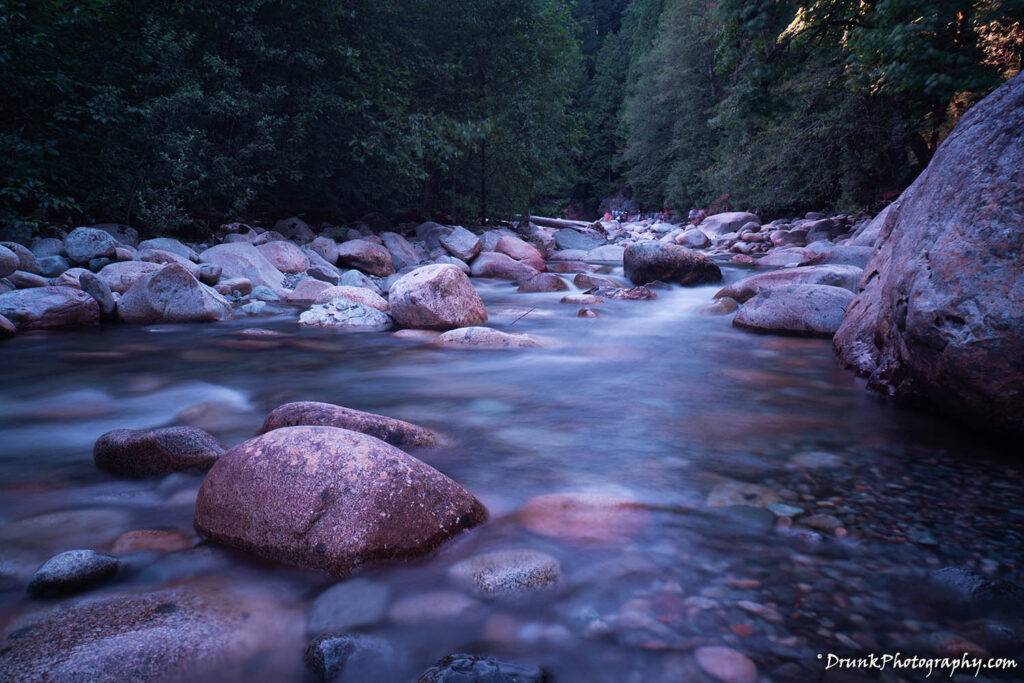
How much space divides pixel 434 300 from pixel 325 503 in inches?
201

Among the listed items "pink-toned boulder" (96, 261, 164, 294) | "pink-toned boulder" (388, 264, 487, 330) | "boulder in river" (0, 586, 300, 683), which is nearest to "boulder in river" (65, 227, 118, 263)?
"pink-toned boulder" (96, 261, 164, 294)

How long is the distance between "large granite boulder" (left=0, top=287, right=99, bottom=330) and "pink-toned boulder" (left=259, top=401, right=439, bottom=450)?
16.4ft

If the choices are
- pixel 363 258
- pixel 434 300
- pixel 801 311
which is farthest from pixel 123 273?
pixel 801 311

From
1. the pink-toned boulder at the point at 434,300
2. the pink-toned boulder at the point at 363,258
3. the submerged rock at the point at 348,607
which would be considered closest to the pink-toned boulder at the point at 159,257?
the pink-toned boulder at the point at 363,258

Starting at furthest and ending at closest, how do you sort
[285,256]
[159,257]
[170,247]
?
[285,256] → [170,247] → [159,257]

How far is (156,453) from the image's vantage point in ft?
9.52

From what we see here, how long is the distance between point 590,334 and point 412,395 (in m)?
3.21

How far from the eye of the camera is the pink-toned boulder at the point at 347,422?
3143 mm

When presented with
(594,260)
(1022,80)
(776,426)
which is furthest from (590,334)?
(594,260)

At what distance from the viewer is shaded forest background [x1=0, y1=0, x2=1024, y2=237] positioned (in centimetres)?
969

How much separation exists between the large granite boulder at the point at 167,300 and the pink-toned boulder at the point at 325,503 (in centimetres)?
571

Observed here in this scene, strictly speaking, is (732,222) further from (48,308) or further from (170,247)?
(48,308)

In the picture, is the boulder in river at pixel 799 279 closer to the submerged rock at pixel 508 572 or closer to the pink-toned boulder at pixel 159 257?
the submerged rock at pixel 508 572

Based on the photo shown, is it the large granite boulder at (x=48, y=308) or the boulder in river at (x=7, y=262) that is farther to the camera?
the boulder in river at (x=7, y=262)
